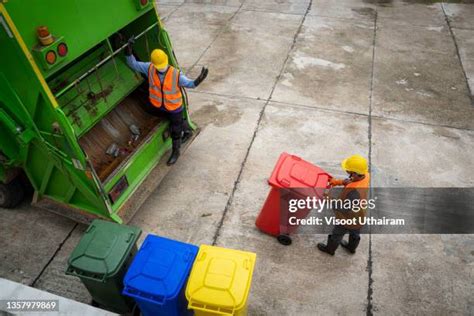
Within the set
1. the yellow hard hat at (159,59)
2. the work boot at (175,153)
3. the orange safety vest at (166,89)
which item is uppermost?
the yellow hard hat at (159,59)

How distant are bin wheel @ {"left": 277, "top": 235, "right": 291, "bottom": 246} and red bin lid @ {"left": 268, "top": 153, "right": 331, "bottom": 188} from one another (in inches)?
34.1

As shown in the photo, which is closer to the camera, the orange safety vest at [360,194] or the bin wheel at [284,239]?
the orange safety vest at [360,194]

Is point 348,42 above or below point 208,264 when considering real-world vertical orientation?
below

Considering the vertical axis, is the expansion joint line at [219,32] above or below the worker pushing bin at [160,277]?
below

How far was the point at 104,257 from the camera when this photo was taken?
2.95 m

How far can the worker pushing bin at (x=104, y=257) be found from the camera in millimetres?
2918

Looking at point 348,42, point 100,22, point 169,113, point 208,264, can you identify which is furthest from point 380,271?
point 348,42

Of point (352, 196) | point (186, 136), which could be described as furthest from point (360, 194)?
point (186, 136)

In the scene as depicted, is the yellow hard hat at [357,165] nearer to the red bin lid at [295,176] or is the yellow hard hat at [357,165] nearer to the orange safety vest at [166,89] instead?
the red bin lid at [295,176]

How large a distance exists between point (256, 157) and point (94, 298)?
2.78 metres

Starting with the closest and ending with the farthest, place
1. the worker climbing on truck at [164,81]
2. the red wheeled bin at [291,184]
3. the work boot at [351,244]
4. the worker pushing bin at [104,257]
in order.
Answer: the worker pushing bin at [104,257]
the red wheeled bin at [291,184]
the work boot at [351,244]
the worker climbing on truck at [164,81]

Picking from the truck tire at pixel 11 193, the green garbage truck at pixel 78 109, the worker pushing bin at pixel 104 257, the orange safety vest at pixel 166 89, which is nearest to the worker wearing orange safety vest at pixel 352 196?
the worker pushing bin at pixel 104 257

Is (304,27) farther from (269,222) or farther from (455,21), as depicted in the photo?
(269,222)

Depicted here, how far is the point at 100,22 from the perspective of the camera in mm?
3414
